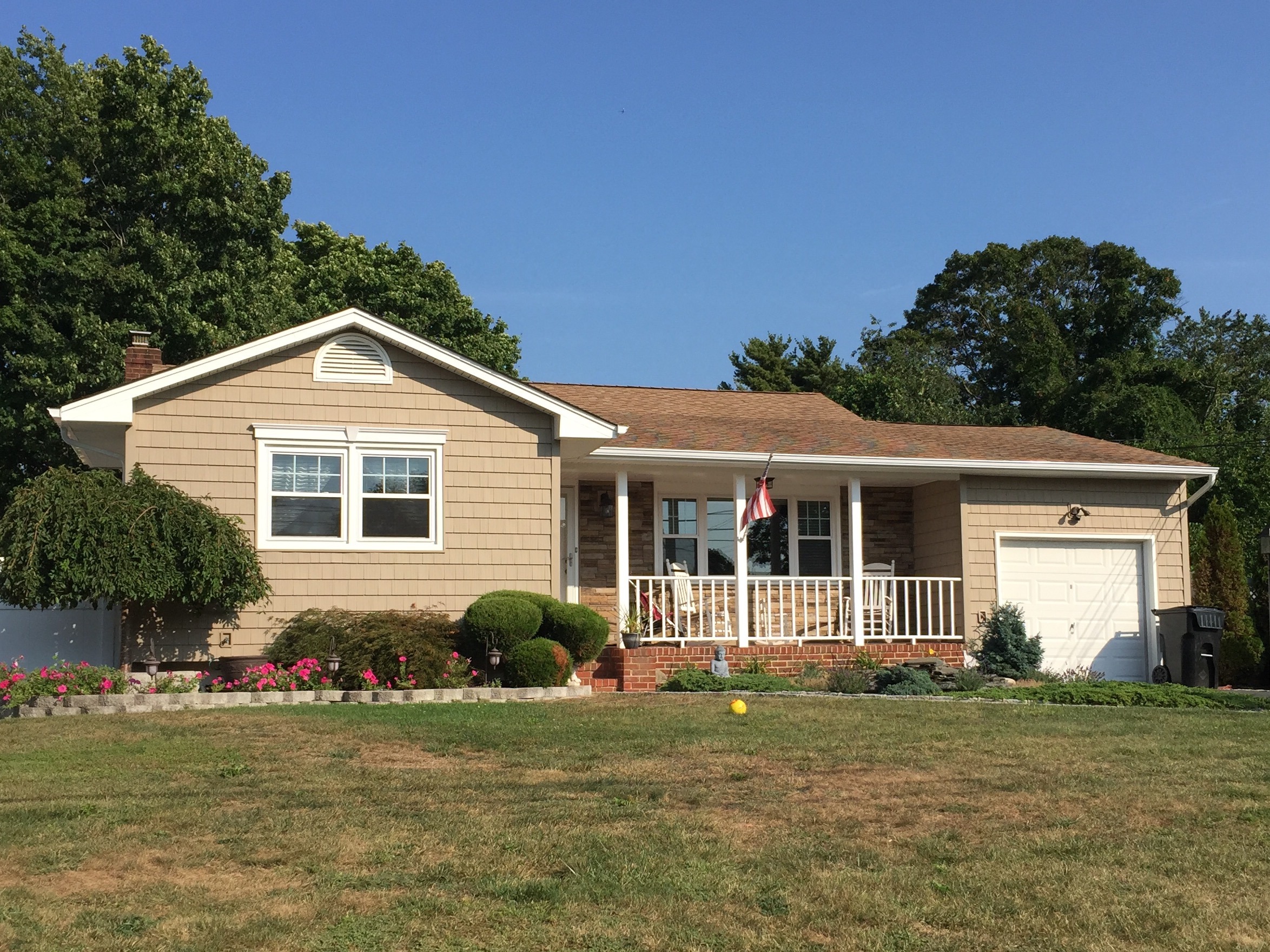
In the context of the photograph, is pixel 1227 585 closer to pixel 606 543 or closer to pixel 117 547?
pixel 606 543

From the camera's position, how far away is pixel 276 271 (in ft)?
93.2

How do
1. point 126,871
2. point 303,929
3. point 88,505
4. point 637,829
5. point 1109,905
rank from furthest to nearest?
1. point 88,505
2. point 637,829
3. point 126,871
4. point 1109,905
5. point 303,929

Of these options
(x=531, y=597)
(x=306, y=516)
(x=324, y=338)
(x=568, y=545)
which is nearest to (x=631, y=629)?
(x=531, y=597)

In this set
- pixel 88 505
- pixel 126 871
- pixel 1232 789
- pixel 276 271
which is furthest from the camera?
pixel 276 271

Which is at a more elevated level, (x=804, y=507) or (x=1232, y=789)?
(x=804, y=507)

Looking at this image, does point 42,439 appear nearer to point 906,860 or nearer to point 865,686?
point 865,686

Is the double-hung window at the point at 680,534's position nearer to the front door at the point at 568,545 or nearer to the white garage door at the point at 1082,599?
the front door at the point at 568,545

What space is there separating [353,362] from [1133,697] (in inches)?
377

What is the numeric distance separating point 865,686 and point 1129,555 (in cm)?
603

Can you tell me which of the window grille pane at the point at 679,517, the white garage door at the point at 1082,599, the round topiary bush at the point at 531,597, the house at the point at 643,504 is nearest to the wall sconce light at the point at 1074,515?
the house at the point at 643,504

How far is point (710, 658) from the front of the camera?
16.1 meters

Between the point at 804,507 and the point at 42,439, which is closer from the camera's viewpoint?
the point at 804,507

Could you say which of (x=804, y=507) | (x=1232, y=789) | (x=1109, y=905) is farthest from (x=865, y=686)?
(x=1109, y=905)

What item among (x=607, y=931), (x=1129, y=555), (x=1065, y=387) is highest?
(x=1065, y=387)
